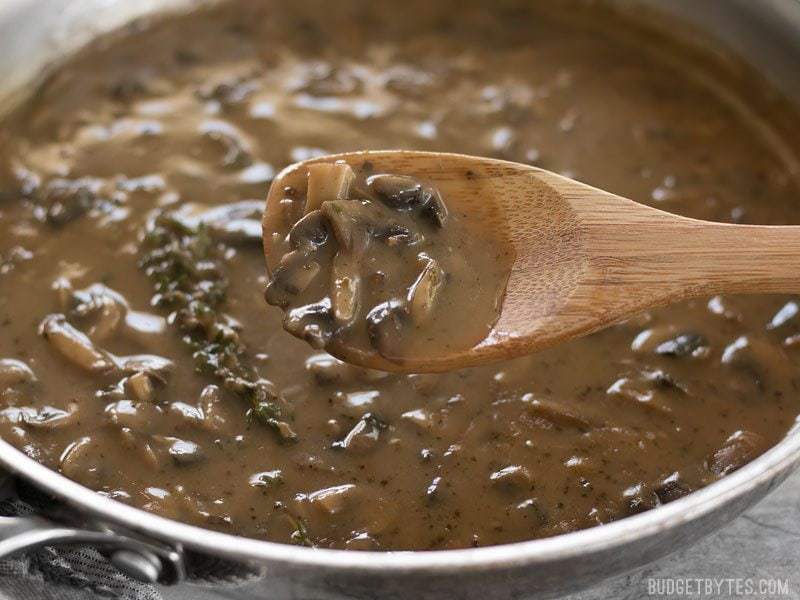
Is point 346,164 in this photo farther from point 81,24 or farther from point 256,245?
point 81,24

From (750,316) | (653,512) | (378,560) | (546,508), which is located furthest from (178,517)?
(750,316)

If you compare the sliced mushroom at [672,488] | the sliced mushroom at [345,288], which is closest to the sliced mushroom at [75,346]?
the sliced mushroom at [345,288]

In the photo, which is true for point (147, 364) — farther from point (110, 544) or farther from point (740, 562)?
point (740, 562)

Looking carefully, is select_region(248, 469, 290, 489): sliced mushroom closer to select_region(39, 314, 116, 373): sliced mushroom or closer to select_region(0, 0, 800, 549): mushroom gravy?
select_region(0, 0, 800, 549): mushroom gravy

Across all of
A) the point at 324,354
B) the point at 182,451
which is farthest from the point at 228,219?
the point at 182,451

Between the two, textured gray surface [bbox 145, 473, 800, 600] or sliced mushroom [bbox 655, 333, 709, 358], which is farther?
sliced mushroom [bbox 655, 333, 709, 358]

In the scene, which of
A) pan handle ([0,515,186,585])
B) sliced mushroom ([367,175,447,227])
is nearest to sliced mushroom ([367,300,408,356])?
sliced mushroom ([367,175,447,227])
